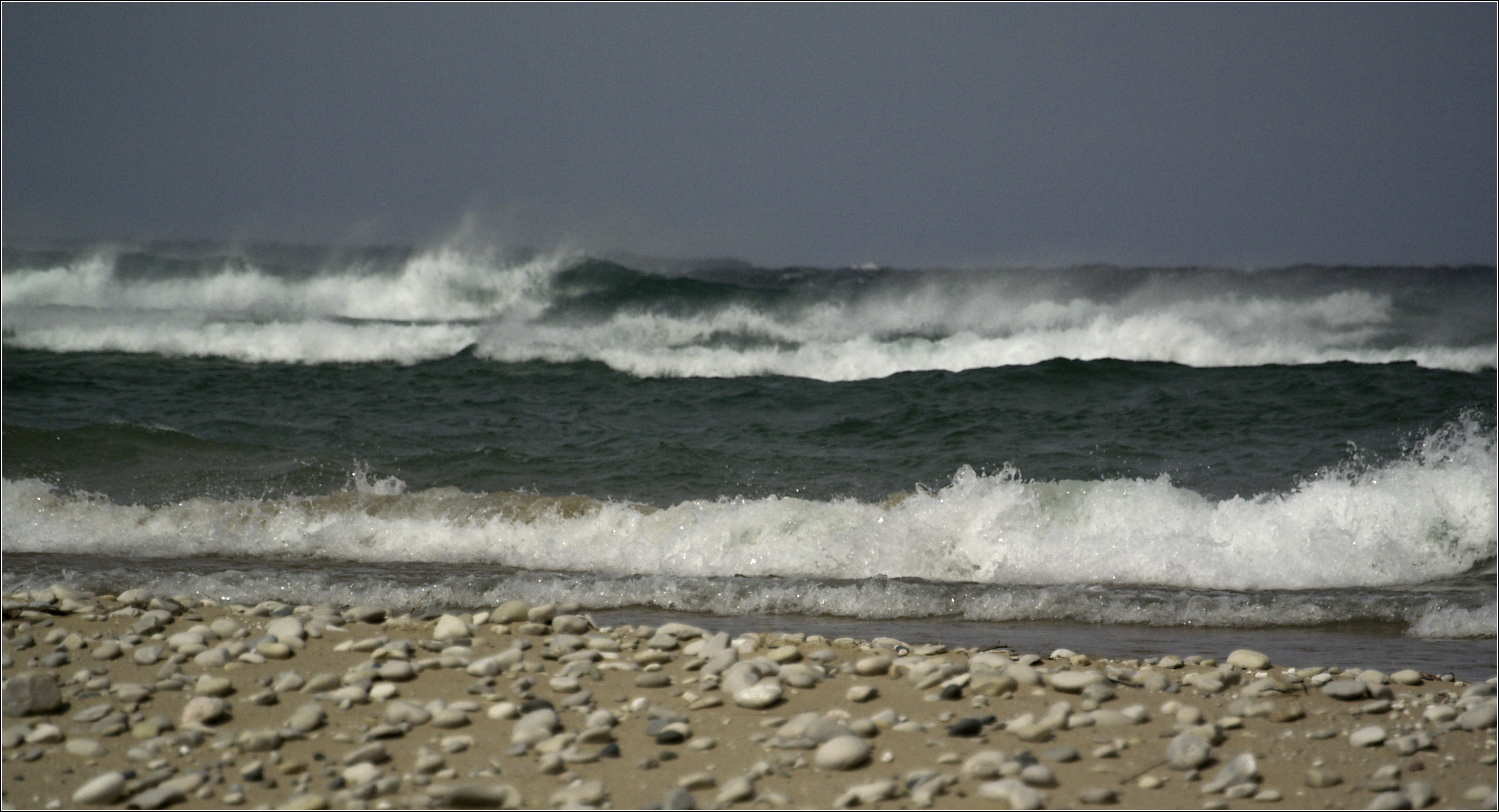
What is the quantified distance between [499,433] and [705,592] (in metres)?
4.88

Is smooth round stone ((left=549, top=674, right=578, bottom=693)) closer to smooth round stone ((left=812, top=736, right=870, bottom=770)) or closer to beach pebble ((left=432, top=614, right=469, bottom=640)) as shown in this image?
beach pebble ((left=432, top=614, right=469, bottom=640))

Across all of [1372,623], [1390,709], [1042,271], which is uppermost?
[1042,271]

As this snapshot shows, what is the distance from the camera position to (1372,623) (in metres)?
4.66

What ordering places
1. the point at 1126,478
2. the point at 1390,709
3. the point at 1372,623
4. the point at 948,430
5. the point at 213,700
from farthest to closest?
1. the point at 948,430
2. the point at 1126,478
3. the point at 1372,623
4. the point at 1390,709
5. the point at 213,700

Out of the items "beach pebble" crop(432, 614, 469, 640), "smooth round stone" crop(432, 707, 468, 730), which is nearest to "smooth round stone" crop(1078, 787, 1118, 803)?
"smooth round stone" crop(432, 707, 468, 730)

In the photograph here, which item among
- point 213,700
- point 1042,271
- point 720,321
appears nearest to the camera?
point 213,700

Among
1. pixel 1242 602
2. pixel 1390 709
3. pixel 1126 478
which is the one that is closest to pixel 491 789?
pixel 1390 709

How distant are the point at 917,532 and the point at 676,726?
3.45m

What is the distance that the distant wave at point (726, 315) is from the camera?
14.2 metres

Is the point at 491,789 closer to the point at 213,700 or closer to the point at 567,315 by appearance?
the point at 213,700

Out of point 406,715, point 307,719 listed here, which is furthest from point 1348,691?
point 307,719

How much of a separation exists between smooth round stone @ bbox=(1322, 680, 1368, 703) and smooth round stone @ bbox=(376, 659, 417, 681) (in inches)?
99.7

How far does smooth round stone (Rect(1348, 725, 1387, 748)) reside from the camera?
8.55 feet

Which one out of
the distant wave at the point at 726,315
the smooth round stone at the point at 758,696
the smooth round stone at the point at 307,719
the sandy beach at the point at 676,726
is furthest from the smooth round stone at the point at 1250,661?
the distant wave at the point at 726,315
